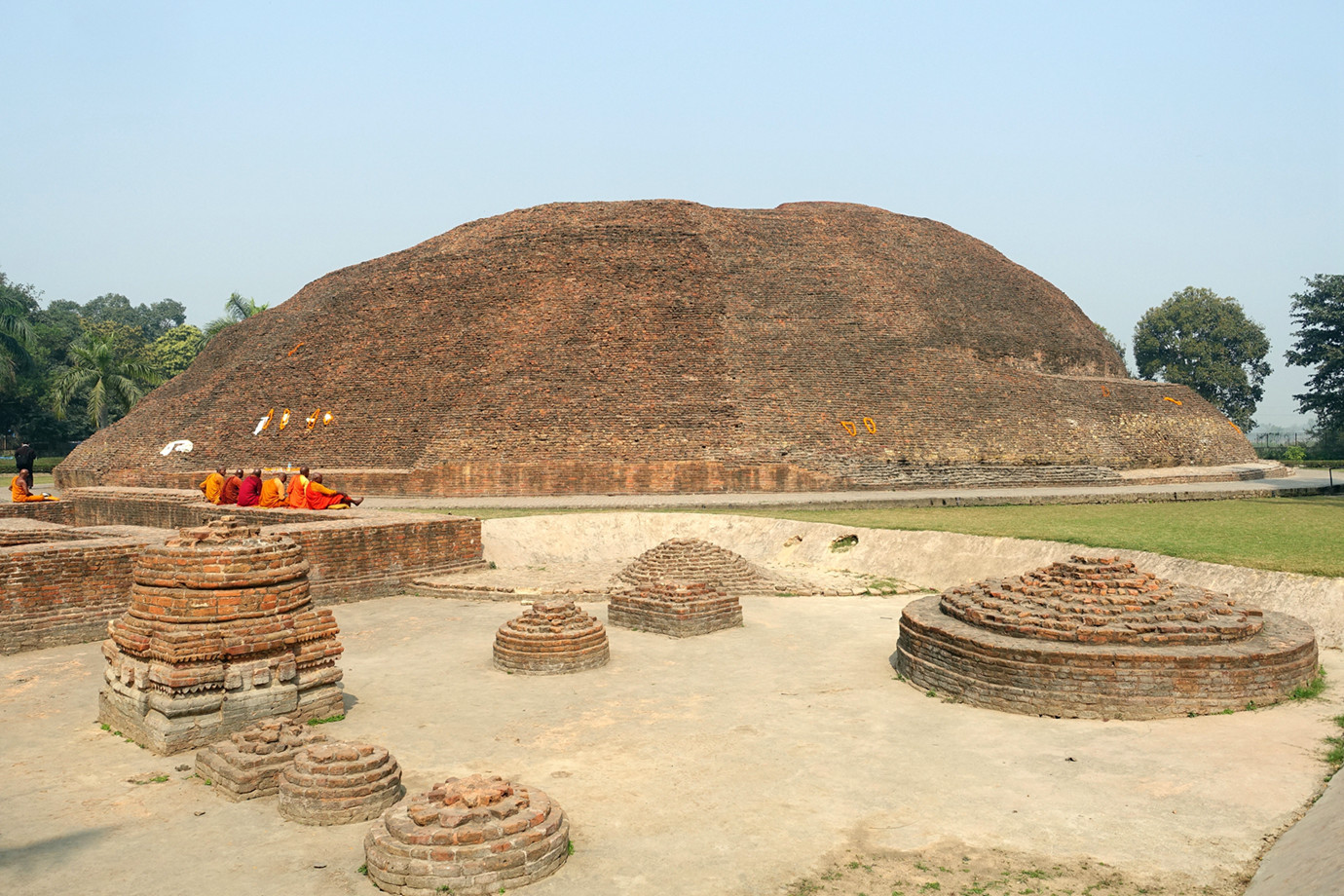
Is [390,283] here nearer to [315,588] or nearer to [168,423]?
[168,423]

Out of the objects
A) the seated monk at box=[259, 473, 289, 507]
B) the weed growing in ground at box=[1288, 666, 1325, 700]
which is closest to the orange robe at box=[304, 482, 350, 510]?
the seated monk at box=[259, 473, 289, 507]

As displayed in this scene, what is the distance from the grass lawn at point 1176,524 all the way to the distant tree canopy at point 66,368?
92.6 feet

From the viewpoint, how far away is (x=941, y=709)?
20.5 ft

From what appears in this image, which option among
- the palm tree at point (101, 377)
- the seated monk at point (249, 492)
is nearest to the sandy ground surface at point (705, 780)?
the seated monk at point (249, 492)

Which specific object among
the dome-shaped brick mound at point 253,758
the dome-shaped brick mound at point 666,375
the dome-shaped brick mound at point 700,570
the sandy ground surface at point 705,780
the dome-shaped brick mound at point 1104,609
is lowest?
the sandy ground surface at point 705,780

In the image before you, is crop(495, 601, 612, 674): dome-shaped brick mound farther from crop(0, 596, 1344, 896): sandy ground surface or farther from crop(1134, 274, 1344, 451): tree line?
crop(1134, 274, 1344, 451): tree line

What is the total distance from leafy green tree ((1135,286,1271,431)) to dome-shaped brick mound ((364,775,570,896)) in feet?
171

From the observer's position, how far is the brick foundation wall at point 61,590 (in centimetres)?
816

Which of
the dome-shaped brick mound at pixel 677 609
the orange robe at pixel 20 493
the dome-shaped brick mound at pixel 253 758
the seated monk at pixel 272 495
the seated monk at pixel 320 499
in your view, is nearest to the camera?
the dome-shaped brick mound at pixel 253 758

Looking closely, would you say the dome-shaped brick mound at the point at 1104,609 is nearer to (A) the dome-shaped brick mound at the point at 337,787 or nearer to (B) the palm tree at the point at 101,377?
(A) the dome-shaped brick mound at the point at 337,787

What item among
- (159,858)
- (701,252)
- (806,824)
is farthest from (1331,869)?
(701,252)

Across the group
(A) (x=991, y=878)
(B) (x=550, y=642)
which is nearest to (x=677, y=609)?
(B) (x=550, y=642)

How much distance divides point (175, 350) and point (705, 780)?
58.9m

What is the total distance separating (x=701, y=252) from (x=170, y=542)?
88.6 feet
